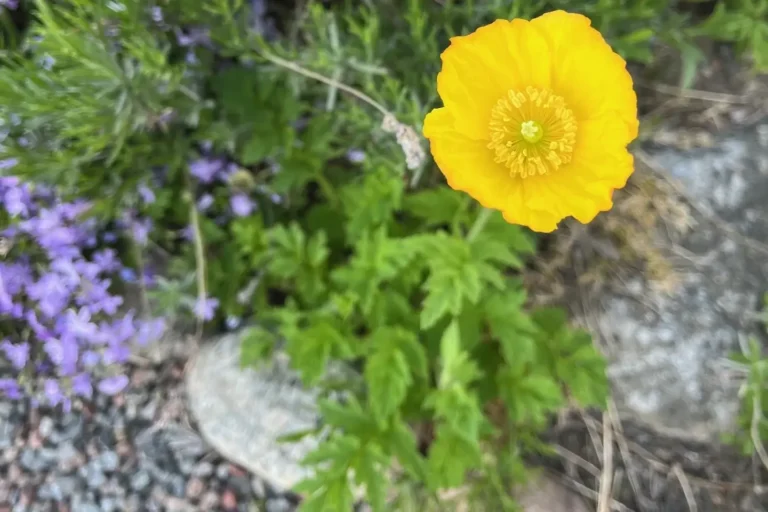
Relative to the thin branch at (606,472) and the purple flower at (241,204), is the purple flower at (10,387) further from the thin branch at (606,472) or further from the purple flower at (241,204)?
the thin branch at (606,472)

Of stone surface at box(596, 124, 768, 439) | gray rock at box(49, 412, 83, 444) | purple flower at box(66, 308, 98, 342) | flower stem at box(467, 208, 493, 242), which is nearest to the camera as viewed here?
flower stem at box(467, 208, 493, 242)

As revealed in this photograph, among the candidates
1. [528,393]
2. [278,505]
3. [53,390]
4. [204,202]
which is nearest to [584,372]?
[528,393]

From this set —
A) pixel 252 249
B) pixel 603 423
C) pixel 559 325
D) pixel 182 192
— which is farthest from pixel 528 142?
pixel 603 423

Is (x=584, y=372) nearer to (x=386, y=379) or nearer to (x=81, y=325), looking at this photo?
(x=386, y=379)

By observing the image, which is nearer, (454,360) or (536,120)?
(536,120)

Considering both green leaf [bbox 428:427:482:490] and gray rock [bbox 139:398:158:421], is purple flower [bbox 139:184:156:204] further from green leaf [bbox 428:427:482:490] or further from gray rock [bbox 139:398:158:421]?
green leaf [bbox 428:427:482:490]

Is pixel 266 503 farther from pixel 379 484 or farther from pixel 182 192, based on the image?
pixel 182 192

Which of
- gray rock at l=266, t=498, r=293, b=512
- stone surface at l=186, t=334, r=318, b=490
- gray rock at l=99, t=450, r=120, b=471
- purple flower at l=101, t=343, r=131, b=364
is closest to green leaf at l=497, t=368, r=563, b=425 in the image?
stone surface at l=186, t=334, r=318, b=490
